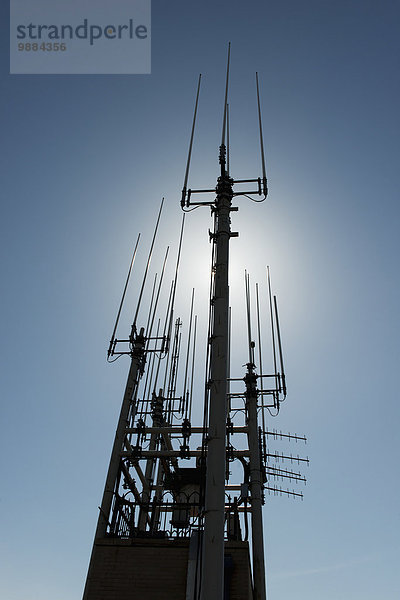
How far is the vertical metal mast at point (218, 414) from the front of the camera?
784cm

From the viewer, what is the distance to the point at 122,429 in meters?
18.1

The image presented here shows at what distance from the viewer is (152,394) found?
78.0 ft

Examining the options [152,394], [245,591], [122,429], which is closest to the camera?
[245,591]

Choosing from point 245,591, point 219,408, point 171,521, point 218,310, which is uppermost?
point 218,310

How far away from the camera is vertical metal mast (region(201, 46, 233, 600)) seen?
7840mm

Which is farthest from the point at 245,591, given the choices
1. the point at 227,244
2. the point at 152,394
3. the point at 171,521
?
the point at 152,394

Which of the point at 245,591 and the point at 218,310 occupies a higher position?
the point at 218,310

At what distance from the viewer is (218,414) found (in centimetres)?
934

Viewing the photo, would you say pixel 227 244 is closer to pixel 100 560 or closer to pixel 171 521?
pixel 100 560

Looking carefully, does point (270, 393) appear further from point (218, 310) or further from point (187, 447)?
point (218, 310)

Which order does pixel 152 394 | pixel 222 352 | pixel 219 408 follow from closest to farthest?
pixel 219 408 → pixel 222 352 → pixel 152 394

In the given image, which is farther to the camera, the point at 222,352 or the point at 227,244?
the point at 227,244

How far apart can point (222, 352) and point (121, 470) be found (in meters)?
9.92

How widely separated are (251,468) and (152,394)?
23.3ft
